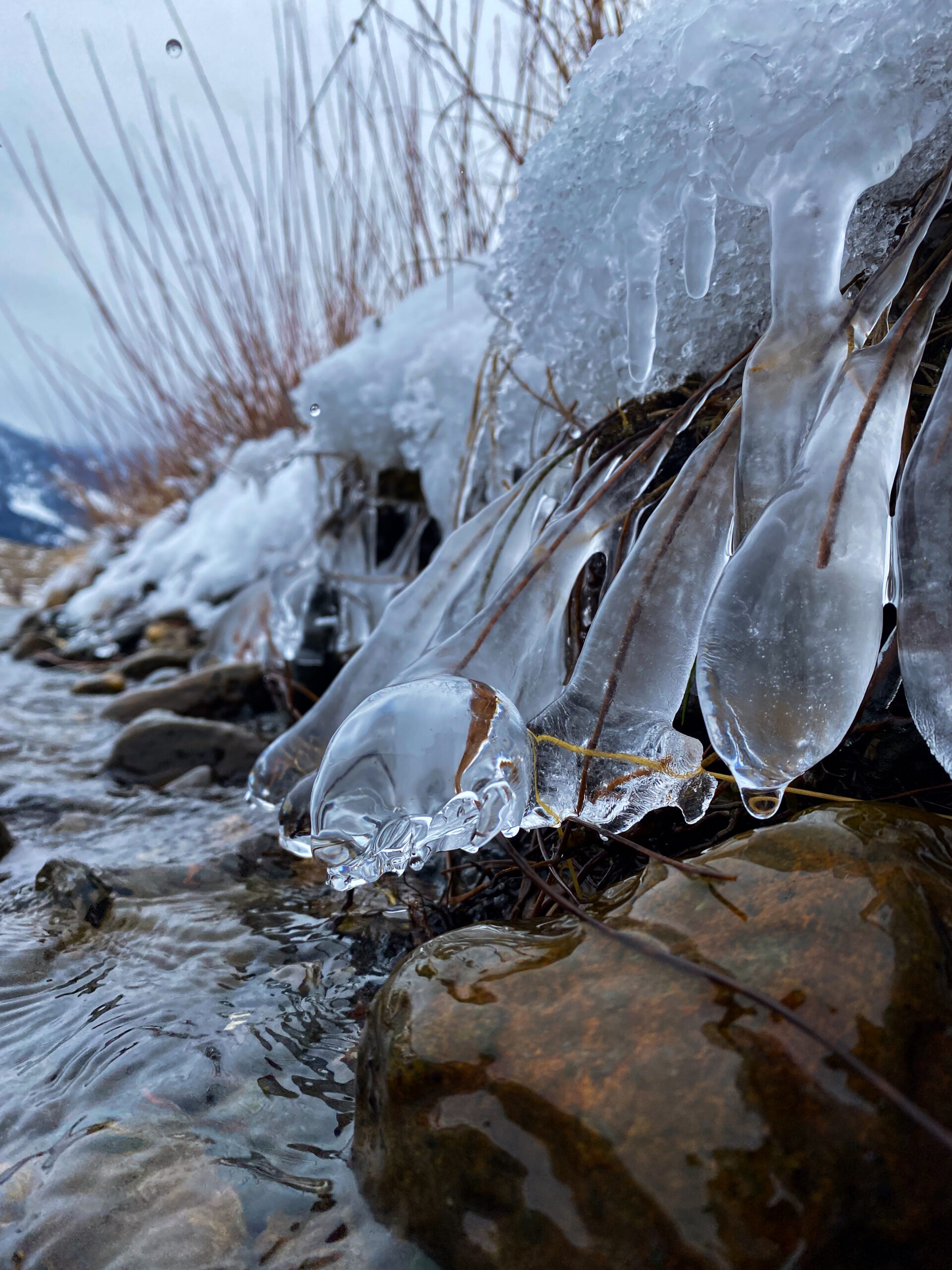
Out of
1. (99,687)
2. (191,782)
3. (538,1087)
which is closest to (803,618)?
(538,1087)

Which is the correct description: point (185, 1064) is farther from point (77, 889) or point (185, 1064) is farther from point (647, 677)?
point (647, 677)

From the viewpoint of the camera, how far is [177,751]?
82.9 inches

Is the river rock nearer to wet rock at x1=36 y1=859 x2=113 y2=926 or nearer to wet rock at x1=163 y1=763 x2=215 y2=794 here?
wet rock at x1=36 y1=859 x2=113 y2=926

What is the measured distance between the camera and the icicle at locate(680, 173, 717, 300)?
42.6 inches

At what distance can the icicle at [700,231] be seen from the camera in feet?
3.55

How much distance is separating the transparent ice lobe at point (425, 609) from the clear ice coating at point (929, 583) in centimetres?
59

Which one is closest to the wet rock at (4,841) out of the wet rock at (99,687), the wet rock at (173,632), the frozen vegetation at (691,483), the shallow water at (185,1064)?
the shallow water at (185,1064)

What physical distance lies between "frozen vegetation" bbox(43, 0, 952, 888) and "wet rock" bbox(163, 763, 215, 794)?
0.63 metres

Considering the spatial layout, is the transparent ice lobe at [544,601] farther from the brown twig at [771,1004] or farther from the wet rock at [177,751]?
the wet rock at [177,751]

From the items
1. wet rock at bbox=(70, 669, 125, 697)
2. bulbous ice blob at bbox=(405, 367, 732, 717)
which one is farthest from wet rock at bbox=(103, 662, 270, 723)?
bulbous ice blob at bbox=(405, 367, 732, 717)

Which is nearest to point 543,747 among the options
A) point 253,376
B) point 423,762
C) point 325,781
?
point 423,762

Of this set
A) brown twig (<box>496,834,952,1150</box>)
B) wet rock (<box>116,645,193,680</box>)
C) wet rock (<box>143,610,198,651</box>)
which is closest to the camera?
brown twig (<box>496,834,952,1150</box>)

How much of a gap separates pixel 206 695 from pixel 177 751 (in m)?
0.48

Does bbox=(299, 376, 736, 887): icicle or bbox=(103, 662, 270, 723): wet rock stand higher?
bbox=(299, 376, 736, 887): icicle
